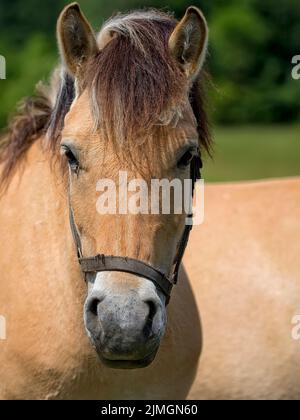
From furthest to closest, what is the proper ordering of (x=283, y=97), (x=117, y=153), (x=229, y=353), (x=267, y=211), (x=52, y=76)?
(x=283, y=97) < (x=267, y=211) < (x=229, y=353) < (x=52, y=76) < (x=117, y=153)

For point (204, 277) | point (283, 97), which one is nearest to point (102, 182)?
point (204, 277)

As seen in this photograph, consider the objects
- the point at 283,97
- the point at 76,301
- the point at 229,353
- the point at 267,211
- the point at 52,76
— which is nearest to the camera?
the point at 76,301

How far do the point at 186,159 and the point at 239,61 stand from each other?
40.9 metres

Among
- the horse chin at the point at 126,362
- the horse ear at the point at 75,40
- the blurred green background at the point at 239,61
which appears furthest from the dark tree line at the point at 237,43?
the horse chin at the point at 126,362

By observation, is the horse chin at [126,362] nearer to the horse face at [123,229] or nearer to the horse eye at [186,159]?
the horse face at [123,229]

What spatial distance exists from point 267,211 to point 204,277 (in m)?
0.63

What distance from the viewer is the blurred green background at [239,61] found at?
1181 inches

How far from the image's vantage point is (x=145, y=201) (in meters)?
2.74

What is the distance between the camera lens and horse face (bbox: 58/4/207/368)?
104 inches

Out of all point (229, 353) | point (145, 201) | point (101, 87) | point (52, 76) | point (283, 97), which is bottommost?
point (229, 353)

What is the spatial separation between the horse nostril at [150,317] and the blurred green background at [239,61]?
71.8 feet

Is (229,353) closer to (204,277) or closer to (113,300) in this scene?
(204,277)

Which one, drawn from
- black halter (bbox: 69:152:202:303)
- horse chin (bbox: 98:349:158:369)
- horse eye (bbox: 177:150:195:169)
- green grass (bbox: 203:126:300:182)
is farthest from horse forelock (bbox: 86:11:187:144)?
green grass (bbox: 203:126:300:182)

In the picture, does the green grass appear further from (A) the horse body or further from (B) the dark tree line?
(A) the horse body
